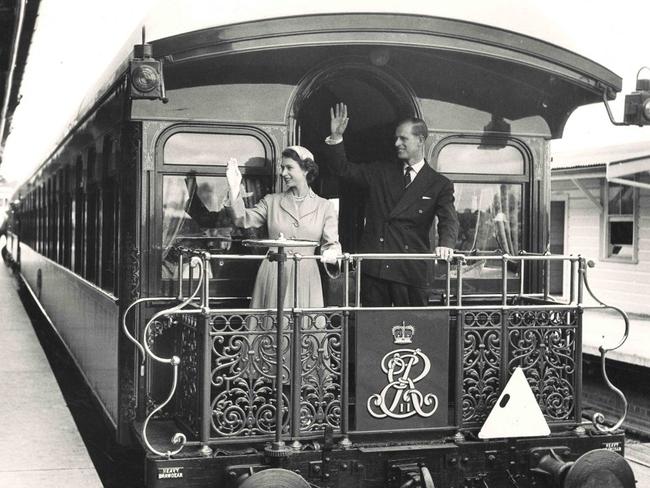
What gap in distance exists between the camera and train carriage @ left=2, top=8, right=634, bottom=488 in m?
5.05

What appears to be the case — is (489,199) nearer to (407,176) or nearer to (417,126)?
(407,176)

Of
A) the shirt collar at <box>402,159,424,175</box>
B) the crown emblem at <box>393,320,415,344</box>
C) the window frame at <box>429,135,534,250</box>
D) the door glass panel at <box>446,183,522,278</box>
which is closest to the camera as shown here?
the crown emblem at <box>393,320,415,344</box>

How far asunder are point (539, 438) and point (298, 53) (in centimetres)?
273

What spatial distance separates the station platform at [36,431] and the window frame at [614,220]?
335 inches

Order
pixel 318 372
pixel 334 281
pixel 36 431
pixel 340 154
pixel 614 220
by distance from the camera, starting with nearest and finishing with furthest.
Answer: pixel 318 372 < pixel 340 154 < pixel 334 281 < pixel 36 431 < pixel 614 220

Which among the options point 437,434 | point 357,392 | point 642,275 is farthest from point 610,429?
point 642,275

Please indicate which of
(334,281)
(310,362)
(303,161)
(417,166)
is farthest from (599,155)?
(310,362)

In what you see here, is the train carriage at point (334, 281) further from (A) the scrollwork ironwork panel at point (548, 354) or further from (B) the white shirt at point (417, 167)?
(B) the white shirt at point (417, 167)

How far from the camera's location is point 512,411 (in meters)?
5.30

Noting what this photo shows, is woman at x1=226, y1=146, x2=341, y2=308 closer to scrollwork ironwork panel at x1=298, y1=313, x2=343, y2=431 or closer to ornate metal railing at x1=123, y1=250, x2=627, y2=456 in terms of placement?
ornate metal railing at x1=123, y1=250, x2=627, y2=456

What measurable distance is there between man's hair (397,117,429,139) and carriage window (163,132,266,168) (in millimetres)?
920

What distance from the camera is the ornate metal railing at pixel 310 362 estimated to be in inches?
195

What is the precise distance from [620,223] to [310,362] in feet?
35.1

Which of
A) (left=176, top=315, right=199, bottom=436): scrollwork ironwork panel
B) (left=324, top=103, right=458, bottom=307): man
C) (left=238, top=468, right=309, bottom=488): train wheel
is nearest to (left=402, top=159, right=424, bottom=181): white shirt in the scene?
(left=324, top=103, right=458, bottom=307): man
